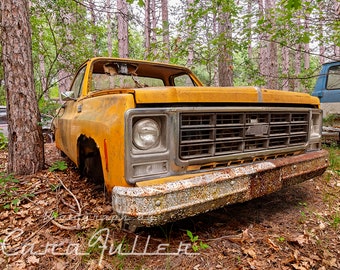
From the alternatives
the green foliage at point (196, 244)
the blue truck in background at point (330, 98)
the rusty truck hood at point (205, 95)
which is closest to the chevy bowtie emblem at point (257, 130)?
the rusty truck hood at point (205, 95)

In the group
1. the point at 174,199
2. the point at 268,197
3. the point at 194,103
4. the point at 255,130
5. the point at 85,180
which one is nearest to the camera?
the point at 174,199

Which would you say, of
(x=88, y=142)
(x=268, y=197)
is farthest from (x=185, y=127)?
(x=268, y=197)

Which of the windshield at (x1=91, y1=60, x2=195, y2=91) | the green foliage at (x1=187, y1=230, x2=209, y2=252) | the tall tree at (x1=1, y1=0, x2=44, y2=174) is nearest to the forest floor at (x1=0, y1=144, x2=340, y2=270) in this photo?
the green foliage at (x1=187, y1=230, x2=209, y2=252)

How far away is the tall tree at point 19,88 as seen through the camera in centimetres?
315

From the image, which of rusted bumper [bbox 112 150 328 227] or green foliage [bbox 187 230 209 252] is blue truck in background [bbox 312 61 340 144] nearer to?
rusted bumper [bbox 112 150 328 227]

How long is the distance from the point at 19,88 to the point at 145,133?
2.36 meters

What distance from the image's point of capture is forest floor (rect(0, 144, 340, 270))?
182 centimetres

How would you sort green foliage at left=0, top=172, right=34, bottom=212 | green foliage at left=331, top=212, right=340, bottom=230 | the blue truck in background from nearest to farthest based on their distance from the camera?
green foliage at left=331, top=212, right=340, bottom=230
green foliage at left=0, top=172, right=34, bottom=212
the blue truck in background

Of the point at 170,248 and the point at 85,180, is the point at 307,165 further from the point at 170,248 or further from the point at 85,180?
the point at 85,180

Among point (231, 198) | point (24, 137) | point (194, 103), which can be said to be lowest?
point (231, 198)

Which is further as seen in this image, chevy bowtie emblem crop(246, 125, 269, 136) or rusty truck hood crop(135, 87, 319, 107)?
chevy bowtie emblem crop(246, 125, 269, 136)

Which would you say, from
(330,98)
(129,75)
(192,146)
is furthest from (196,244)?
(330,98)

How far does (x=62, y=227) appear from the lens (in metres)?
2.21

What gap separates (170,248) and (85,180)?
179 centimetres
